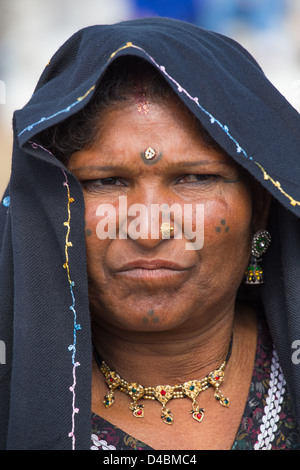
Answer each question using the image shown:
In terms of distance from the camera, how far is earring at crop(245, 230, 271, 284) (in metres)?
2.37

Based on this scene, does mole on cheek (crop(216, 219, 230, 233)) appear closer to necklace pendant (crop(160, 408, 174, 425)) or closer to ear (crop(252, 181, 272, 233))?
ear (crop(252, 181, 272, 233))

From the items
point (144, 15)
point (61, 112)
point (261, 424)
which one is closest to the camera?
point (61, 112)

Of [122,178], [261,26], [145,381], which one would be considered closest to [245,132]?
[122,178]

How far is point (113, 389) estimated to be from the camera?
2.36 meters

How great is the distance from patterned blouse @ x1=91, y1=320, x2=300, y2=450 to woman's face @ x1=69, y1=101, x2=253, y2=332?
1.19 ft

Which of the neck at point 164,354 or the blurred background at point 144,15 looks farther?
the blurred background at point 144,15

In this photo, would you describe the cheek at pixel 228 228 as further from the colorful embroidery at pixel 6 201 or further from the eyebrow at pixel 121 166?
the colorful embroidery at pixel 6 201

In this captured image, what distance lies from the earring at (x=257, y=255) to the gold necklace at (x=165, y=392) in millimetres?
350

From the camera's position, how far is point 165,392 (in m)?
2.32

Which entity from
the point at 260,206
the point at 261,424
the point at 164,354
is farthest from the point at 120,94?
the point at 261,424

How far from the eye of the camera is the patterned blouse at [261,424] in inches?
86.7

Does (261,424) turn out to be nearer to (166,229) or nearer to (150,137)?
(166,229)

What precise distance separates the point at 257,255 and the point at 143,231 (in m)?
0.52

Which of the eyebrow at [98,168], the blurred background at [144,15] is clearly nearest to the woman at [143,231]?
the eyebrow at [98,168]
